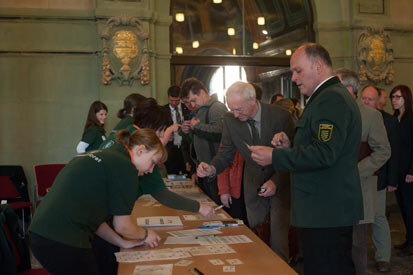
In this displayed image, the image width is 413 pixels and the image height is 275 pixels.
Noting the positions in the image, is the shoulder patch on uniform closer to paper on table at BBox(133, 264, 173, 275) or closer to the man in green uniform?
Result: the man in green uniform

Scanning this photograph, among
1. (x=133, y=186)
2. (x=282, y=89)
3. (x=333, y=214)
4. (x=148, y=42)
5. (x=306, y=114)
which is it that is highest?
(x=148, y=42)

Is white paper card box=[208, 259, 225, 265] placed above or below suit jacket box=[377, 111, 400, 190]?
below

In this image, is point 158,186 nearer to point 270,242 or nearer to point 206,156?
point 270,242

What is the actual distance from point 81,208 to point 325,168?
1.24 meters

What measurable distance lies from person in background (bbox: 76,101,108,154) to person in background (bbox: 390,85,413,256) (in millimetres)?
3389

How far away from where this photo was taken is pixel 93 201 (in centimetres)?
235

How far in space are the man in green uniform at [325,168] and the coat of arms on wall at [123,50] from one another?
15.3 feet

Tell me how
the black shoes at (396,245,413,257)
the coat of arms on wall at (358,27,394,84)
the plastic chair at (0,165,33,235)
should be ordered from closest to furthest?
the black shoes at (396,245,413,257)
the plastic chair at (0,165,33,235)
the coat of arms on wall at (358,27,394,84)

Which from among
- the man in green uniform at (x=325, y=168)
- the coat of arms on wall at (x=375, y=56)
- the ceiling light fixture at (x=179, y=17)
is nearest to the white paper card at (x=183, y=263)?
the man in green uniform at (x=325, y=168)

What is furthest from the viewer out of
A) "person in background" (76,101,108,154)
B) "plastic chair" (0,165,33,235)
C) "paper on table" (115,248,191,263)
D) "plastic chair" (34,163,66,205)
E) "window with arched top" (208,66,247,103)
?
"window with arched top" (208,66,247,103)

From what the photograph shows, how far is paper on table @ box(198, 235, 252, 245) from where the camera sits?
9.07 feet

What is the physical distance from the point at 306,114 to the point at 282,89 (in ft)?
19.2

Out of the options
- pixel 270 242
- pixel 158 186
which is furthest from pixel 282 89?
pixel 158 186

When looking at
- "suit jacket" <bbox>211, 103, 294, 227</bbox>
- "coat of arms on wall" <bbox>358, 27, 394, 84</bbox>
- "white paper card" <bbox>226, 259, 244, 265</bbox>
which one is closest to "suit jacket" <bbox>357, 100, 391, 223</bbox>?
"suit jacket" <bbox>211, 103, 294, 227</bbox>
